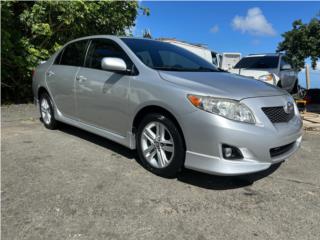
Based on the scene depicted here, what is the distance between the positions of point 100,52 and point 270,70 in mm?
7006

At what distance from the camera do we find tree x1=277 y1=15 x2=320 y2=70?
24.3ft

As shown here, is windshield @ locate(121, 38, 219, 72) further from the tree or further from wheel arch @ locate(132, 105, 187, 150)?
the tree

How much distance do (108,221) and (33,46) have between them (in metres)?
7.16

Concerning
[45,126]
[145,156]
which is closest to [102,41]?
[145,156]

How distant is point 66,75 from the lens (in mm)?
4914

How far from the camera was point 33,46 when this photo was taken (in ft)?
28.2

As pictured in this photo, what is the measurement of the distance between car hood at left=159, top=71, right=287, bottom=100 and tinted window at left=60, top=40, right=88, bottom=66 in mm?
1712

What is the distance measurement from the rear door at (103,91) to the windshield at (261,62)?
23.6 ft

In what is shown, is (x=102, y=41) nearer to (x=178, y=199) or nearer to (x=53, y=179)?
(x=53, y=179)

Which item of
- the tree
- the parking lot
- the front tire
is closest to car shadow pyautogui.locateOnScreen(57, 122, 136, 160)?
the parking lot

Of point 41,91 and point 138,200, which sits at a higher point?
point 41,91

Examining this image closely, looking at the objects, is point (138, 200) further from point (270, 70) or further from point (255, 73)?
point (270, 70)

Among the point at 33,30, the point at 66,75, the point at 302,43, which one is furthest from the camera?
the point at 33,30

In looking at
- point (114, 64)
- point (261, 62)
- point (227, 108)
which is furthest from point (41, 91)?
point (261, 62)
